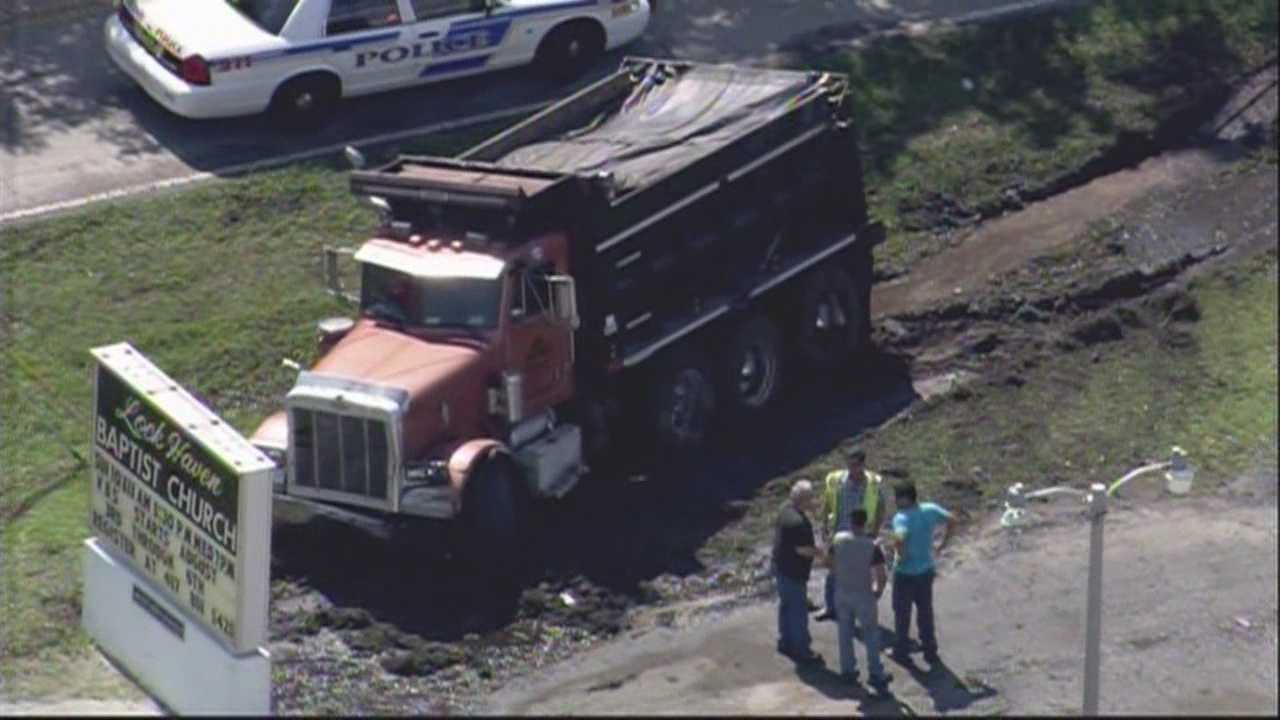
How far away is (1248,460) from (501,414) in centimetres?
617

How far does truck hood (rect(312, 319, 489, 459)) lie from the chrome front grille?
0.84ft

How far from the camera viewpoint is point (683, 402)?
963 inches

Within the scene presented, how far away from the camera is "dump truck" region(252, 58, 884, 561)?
22094mm

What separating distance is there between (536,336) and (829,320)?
13.7 ft

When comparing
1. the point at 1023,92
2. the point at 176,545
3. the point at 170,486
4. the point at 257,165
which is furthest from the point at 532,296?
the point at 1023,92

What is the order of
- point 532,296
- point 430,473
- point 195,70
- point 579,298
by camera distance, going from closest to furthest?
point 430,473 < point 532,296 < point 579,298 < point 195,70

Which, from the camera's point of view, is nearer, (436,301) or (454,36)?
(436,301)

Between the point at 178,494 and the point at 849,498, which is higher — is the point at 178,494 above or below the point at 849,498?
above

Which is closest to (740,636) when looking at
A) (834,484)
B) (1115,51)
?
(834,484)

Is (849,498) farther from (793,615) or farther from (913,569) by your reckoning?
(793,615)

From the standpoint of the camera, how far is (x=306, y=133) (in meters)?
29.7

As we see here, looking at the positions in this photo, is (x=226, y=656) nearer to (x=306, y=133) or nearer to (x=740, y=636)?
(x=740, y=636)

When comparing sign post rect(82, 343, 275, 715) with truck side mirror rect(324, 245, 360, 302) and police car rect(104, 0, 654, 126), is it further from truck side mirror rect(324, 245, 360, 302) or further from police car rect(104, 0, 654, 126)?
police car rect(104, 0, 654, 126)

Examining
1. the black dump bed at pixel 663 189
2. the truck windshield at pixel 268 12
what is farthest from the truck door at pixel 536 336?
the truck windshield at pixel 268 12
